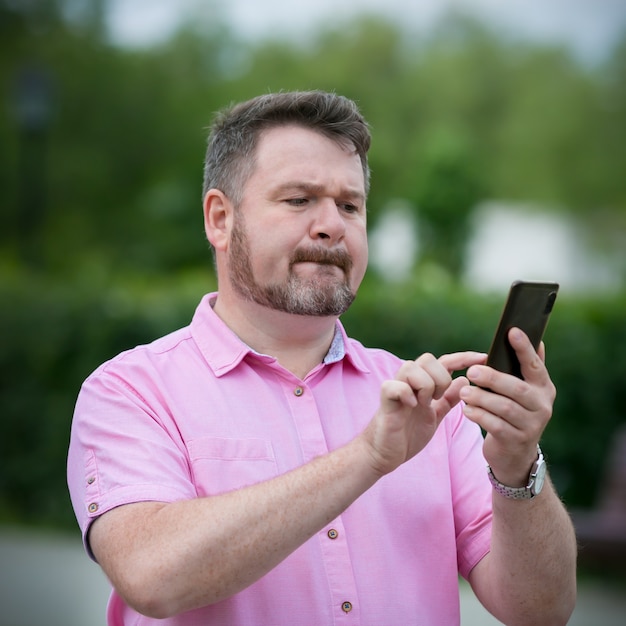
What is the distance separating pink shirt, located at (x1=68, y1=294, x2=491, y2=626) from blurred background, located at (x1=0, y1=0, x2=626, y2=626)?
112 cm

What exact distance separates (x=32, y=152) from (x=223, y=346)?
2283 centimetres

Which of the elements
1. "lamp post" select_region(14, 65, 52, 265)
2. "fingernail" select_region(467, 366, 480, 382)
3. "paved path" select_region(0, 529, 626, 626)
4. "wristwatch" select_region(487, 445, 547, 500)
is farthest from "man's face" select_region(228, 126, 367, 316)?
"lamp post" select_region(14, 65, 52, 265)

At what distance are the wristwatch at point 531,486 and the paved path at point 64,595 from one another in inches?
179

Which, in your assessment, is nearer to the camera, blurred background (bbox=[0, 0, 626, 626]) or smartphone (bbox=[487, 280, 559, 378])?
smartphone (bbox=[487, 280, 559, 378])

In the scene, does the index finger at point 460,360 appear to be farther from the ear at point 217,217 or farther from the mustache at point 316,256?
the ear at point 217,217

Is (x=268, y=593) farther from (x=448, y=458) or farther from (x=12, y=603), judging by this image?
(x=12, y=603)

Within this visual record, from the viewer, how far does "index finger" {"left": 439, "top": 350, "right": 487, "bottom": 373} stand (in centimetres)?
225

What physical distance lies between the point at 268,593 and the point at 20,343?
7.72 m

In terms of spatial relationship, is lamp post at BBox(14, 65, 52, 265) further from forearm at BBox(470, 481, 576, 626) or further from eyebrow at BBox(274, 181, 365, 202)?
forearm at BBox(470, 481, 576, 626)

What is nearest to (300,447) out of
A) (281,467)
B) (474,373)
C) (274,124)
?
(281,467)

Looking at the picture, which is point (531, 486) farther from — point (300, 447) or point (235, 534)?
point (235, 534)

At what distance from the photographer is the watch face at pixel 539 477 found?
7.63 feet

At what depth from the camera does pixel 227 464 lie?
95.2 inches

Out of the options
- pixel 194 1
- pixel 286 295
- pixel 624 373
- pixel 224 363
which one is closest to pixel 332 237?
pixel 286 295
